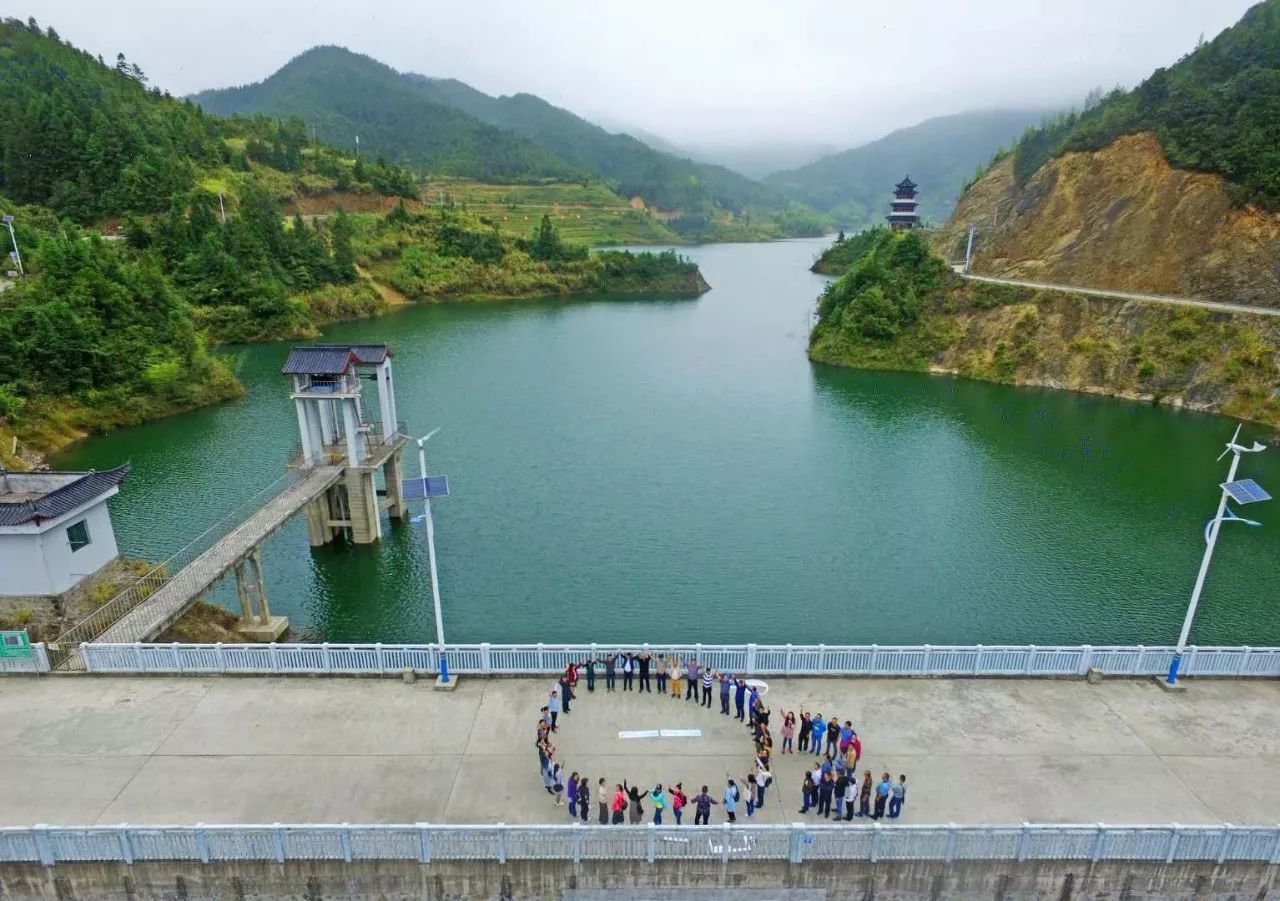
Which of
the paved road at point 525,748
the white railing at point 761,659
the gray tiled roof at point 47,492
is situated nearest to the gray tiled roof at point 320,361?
the gray tiled roof at point 47,492

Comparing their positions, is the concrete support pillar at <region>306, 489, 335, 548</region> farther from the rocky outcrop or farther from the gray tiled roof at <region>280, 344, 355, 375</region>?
the rocky outcrop

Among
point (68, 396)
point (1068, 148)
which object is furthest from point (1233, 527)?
point (68, 396)

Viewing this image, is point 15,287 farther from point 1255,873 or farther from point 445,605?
point 1255,873

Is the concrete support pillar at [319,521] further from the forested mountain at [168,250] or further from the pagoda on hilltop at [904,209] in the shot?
the pagoda on hilltop at [904,209]

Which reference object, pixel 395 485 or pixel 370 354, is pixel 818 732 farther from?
pixel 395 485

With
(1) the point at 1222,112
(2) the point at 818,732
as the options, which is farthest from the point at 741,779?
(1) the point at 1222,112
